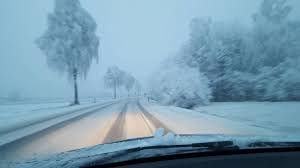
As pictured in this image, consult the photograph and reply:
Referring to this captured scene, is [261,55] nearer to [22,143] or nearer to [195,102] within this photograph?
[195,102]

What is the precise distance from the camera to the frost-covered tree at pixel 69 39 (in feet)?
75.9

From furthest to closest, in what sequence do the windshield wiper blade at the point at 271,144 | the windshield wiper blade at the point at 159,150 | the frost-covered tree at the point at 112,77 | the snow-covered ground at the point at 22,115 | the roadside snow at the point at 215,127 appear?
the frost-covered tree at the point at 112,77
the snow-covered ground at the point at 22,115
the roadside snow at the point at 215,127
the windshield wiper blade at the point at 271,144
the windshield wiper blade at the point at 159,150

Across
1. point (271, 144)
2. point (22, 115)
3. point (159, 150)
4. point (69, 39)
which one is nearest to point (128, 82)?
point (69, 39)

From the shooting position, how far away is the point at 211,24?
71.7 feet

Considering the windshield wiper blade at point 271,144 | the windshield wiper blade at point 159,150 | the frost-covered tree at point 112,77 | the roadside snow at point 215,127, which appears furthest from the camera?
the frost-covered tree at point 112,77

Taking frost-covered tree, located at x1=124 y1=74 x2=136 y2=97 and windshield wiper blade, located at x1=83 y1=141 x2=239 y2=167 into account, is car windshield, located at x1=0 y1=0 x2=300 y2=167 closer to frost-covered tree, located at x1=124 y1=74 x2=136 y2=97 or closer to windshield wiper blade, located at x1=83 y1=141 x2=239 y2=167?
windshield wiper blade, located at x1=83 y1=141 x2=239 y2=167

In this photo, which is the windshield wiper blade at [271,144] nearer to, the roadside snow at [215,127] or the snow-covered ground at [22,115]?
the roadside snow at [215,127]

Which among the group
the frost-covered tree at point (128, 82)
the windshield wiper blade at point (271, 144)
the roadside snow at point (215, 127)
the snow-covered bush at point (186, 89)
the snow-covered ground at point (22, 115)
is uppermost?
the frost-covered tree at point (128, 82)

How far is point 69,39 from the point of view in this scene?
77.0 feet

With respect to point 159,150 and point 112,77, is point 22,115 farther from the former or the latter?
point 112,77

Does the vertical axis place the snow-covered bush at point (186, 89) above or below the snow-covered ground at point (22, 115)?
above

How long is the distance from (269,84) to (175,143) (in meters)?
14.2

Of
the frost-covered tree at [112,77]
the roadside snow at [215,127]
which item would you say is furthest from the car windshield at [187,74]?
the frost-covered tree at [112,77]

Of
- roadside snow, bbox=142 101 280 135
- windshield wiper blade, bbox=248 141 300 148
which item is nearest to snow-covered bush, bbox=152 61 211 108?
roadside snow, bbox=142 101 280 135
